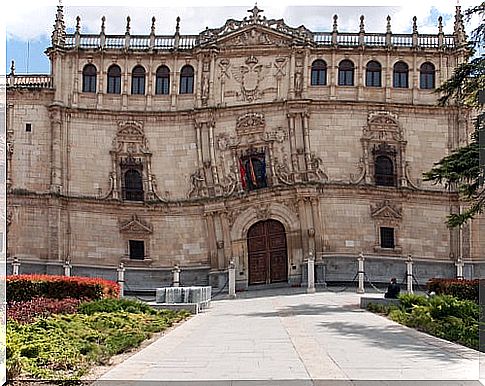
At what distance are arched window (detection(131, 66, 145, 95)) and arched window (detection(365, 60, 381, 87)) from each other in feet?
39.9

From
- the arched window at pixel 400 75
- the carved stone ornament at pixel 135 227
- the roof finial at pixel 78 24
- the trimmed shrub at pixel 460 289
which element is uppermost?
the roof finial at pixel 78 24

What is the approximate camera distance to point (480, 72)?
1956cm

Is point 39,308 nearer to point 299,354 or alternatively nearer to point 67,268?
point 299,354

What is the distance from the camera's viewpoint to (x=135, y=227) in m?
39.2

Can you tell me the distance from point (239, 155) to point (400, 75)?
9.58 m

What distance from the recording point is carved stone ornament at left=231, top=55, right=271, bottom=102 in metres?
39.1

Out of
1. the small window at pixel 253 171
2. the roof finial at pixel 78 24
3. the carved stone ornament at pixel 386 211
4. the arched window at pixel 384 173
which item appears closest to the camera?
the carved stone ornament at pixel 386 211

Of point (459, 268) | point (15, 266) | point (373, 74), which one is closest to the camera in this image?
point (459, 268)

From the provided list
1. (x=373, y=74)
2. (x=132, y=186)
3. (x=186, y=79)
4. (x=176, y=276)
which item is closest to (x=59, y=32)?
(x=186, y=79)

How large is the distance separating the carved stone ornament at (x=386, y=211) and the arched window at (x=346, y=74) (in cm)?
667

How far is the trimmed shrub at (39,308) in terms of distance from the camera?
730 inches

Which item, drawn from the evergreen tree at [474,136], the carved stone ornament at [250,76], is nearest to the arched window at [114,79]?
the carved stone ornament at [250,76]

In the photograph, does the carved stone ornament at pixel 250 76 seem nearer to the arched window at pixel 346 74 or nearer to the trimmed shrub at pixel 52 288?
the arched window at pixel 346 74

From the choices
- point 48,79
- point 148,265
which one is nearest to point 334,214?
point 148,265
